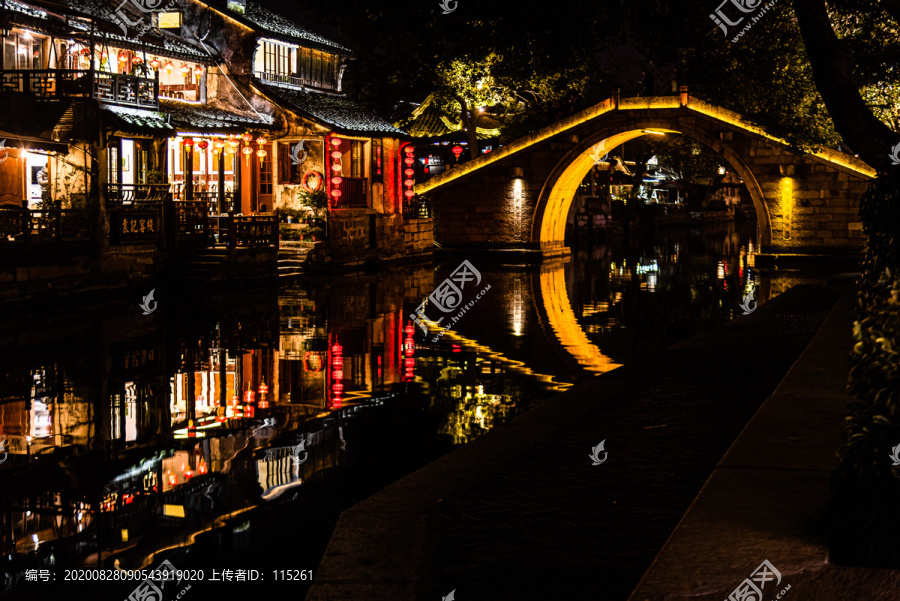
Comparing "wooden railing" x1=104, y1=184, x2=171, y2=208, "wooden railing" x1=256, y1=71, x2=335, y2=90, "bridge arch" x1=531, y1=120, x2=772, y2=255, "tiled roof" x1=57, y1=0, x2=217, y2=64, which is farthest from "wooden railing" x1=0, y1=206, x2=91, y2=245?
"bridge arch" x1=531, y1=120, x2=772, y2=255

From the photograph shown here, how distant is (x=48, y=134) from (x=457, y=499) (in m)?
17.2

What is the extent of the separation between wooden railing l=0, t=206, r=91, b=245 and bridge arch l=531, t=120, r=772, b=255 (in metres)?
22.1

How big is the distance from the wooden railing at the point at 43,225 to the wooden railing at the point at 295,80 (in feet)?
33.2

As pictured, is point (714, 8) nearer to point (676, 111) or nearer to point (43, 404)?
point (43, 404)

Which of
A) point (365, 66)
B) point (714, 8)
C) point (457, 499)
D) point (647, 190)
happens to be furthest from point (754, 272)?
point (647, 190)

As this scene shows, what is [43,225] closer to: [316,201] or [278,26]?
[316,201]

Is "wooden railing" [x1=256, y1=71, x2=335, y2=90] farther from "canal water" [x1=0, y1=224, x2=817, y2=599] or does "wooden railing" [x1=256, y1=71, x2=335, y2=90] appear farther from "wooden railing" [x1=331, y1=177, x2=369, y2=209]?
"canal water" [x1=0, y1=224, x2=817, y2=599]

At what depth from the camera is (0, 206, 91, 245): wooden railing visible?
18156 mm

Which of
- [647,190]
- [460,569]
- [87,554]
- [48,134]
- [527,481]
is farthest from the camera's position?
[647,190]

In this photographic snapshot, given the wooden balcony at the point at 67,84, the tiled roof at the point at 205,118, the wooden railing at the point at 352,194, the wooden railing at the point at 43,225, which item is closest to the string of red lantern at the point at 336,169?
the wooden railing at the point at 352,194

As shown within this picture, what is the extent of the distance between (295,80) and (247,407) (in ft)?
73.1

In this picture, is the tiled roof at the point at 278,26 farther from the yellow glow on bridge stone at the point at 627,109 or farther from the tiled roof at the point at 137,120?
the yellow glow on bridge stone at the point at 627,109

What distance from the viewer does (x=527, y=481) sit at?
629 cm

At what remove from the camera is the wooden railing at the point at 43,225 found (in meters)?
18.2
